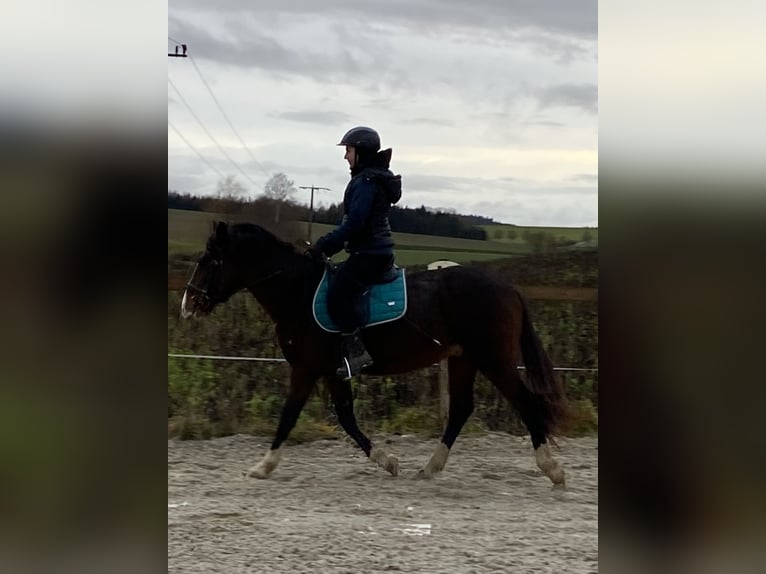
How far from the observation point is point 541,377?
13.1 feet

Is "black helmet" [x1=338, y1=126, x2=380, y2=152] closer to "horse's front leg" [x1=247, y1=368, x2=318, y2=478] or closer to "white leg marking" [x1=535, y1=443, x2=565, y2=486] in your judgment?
"horse's front leg" [x1=247, y1=368, x2=318, y2=478]

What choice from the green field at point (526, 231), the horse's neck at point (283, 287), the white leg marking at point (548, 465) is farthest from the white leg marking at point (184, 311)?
the white leg marking at point (548, 465)

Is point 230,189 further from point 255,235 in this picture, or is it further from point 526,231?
point 526,231

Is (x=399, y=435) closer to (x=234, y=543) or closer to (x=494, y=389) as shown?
(x=494, y=389)

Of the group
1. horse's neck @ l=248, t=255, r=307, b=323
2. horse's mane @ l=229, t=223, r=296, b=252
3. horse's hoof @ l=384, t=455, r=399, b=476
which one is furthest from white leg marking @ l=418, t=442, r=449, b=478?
horse's mane @ l=229, t=223, r=296, b=252

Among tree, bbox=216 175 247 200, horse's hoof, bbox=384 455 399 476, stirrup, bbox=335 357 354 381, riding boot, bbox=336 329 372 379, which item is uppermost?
tree, bbox=216 175 247 200

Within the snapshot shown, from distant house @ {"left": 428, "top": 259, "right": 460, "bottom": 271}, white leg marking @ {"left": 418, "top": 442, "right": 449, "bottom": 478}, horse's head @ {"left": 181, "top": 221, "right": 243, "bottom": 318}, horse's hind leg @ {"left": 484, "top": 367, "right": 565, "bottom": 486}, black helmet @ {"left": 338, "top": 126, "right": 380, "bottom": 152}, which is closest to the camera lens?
black helmet @ {"left": 338, "top": 126, "right": 380, "bottom": 152}

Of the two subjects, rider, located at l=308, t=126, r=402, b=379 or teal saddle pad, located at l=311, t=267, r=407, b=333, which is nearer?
rider, located at l=308, t=126, r=402, b=379

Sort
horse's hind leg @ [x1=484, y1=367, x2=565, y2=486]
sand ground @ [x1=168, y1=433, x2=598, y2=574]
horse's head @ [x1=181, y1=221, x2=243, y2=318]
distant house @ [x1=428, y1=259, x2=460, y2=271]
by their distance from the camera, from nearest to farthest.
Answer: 1. sand ground @ [x1=168, y1=433, x2=598, y2=574]
2. horse's head @ [x1=181, y1=221, x2=243, y2=318]
3. horse's hind leg @ [x1=484, y1=367, x2=565, y2=486]
4. distant house @ [x1=428, y1=259, x2=460, y2=271]

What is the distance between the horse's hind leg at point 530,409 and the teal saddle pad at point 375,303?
2.02ft

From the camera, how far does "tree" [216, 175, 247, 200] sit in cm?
387

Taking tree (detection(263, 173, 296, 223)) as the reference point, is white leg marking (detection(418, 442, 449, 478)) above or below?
below

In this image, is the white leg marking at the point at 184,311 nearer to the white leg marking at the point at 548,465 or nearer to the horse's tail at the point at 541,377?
the horse's tail at the point at 541,377

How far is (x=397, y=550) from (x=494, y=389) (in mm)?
1256
